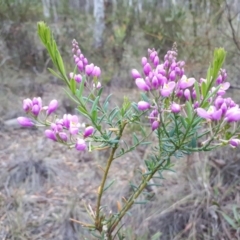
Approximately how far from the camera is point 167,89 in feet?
2.99

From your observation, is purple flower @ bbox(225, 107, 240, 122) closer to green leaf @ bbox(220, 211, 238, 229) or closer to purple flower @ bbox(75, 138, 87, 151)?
purple flower @ bbox(75, 138, 87, 151)

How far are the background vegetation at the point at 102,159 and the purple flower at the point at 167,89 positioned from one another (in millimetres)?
879

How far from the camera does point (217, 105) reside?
3.00 feet

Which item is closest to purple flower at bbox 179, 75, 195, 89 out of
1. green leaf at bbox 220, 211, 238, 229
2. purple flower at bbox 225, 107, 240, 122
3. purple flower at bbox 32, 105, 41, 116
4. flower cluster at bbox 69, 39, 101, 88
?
purple flower at bbox 225, 107, 240, 122

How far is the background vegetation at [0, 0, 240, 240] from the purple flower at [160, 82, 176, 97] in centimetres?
88

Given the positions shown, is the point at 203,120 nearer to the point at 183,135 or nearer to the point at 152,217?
the point at 183,135

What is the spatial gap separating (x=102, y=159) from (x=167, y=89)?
2998mm

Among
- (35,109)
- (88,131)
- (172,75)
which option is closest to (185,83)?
(172,75)

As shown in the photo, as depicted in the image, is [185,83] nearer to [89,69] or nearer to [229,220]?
[89,69]

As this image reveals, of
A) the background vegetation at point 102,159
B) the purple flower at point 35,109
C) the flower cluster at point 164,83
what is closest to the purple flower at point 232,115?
the flower cluster at point 164,83

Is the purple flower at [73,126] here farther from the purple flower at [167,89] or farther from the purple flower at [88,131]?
the purple flower at [167,89]

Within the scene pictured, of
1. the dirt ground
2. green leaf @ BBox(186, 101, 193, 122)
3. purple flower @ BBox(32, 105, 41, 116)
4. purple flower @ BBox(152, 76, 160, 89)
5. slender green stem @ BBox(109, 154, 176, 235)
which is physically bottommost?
the dirt ground

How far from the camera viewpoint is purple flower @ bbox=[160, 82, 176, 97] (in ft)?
2.96

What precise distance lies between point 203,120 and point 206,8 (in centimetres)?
327
